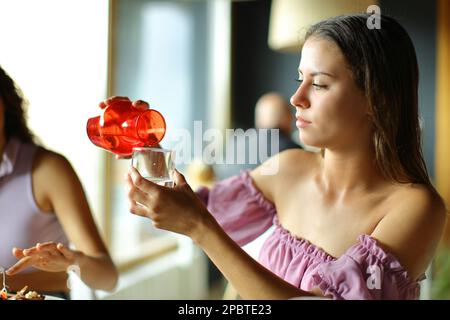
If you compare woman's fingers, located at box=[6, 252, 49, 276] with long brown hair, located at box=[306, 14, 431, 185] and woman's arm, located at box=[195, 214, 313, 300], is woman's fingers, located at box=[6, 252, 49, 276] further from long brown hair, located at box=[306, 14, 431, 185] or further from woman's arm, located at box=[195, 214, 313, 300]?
long brown hair, located at box=[306, 14, 431, 185]

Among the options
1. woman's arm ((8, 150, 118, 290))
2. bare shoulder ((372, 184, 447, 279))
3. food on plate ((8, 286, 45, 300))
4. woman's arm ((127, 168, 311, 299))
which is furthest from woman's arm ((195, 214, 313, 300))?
woman's arm ((8, 150, 118, 290))

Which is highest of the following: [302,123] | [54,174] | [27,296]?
[302,123]

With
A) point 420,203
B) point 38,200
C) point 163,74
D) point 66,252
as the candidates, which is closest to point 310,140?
point 420,203

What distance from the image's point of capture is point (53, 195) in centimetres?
93

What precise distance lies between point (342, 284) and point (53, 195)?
1.74 feet

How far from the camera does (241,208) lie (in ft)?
2.71

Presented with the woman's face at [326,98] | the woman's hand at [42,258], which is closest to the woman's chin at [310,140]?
the woman's face at [326,98]

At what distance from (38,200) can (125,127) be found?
1.02 feet

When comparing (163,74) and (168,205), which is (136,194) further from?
(163,74)

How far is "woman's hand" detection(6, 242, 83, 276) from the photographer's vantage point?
0.78 m

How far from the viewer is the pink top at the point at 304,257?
59 cm

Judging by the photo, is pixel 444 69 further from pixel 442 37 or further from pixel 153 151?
pixel 153 151

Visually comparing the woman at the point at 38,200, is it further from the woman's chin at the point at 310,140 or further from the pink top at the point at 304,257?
the woman's chin at the point at 310,140

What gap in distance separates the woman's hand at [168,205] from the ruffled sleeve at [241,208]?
0.22 m
